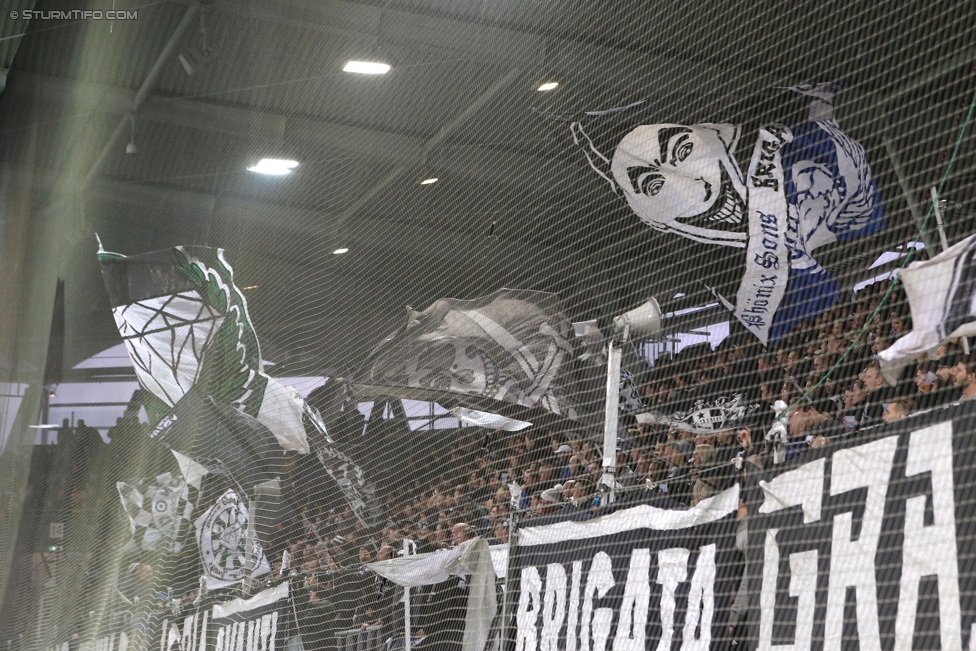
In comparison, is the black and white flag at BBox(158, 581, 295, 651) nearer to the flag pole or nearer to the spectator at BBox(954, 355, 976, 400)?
the flag pole

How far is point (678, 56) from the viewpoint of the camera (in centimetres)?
323

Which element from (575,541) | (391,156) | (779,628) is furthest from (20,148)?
(779,628)

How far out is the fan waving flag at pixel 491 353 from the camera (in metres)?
3.40

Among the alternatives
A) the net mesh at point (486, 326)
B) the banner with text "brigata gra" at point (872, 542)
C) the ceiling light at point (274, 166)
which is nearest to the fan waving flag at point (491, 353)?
the net mesh at point (486, 326)

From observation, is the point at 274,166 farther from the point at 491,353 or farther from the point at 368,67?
the point at 491,353

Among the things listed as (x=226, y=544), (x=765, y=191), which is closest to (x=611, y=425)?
(x=765, y=191)

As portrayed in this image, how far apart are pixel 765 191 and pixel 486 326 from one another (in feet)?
3.37

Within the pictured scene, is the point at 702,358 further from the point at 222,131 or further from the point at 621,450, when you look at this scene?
the point at 222,131

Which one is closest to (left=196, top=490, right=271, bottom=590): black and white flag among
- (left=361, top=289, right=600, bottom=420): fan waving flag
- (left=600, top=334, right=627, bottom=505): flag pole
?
(left=361, top=289, right=600, bottom=420): fan waving flag

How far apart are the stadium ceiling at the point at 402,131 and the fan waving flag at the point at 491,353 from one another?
9 centimetres

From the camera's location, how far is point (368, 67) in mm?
3748

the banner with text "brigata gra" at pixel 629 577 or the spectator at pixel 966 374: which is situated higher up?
the spectator at pixel 966 374

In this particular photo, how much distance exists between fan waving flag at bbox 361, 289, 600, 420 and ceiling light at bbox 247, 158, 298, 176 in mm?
814

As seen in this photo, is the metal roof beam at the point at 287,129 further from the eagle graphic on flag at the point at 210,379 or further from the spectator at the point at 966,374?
the spectator at the point at 966,374
